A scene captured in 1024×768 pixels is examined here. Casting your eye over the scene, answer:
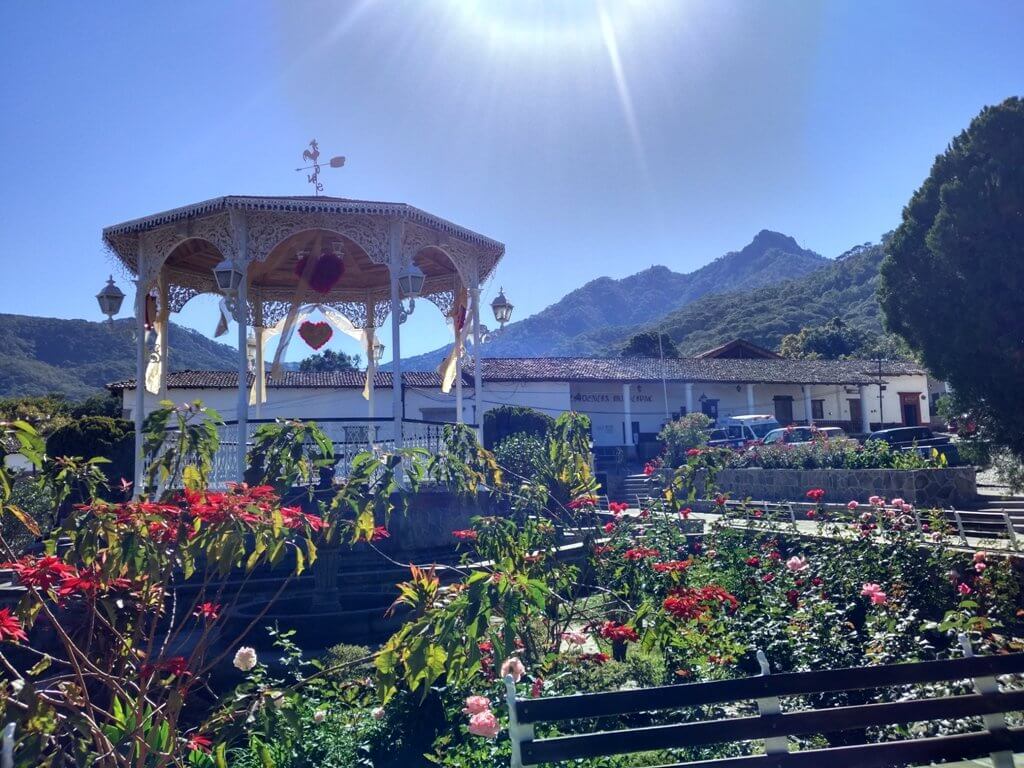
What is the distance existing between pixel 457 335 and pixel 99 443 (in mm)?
5462

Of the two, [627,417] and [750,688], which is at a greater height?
[627,417]

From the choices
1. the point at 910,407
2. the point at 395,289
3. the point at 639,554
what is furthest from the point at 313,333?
the point at 910,407

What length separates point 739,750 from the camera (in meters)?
3.70

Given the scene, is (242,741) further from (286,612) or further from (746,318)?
(746,318)

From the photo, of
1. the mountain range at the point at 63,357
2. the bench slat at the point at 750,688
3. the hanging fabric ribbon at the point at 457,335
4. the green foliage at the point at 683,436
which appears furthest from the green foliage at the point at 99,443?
the mountain range at the point at 63,357

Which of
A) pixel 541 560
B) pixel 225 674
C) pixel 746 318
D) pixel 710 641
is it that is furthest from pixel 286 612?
pixel 746 318

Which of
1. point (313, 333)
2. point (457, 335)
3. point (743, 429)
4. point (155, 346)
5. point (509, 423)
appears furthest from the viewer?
point (743, 429)

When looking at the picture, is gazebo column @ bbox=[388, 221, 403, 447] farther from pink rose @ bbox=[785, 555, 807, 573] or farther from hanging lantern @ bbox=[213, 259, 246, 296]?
pink rose @ bbox=[785, 555, 807, 573]

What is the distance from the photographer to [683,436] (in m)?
24.4

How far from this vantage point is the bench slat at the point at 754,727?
2.63 m

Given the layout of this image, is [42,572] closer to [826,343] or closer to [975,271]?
[975,271]

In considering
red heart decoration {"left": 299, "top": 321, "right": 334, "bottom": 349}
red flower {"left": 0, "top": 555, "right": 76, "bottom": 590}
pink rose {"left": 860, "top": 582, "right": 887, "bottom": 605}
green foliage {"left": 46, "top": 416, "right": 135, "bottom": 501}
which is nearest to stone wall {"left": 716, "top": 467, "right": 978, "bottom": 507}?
red heart decoration {"left": 299, "top": 321, "right": 334, "bottom": 349}

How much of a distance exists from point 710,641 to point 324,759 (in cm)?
223

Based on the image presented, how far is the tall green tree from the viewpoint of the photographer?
10.7m
